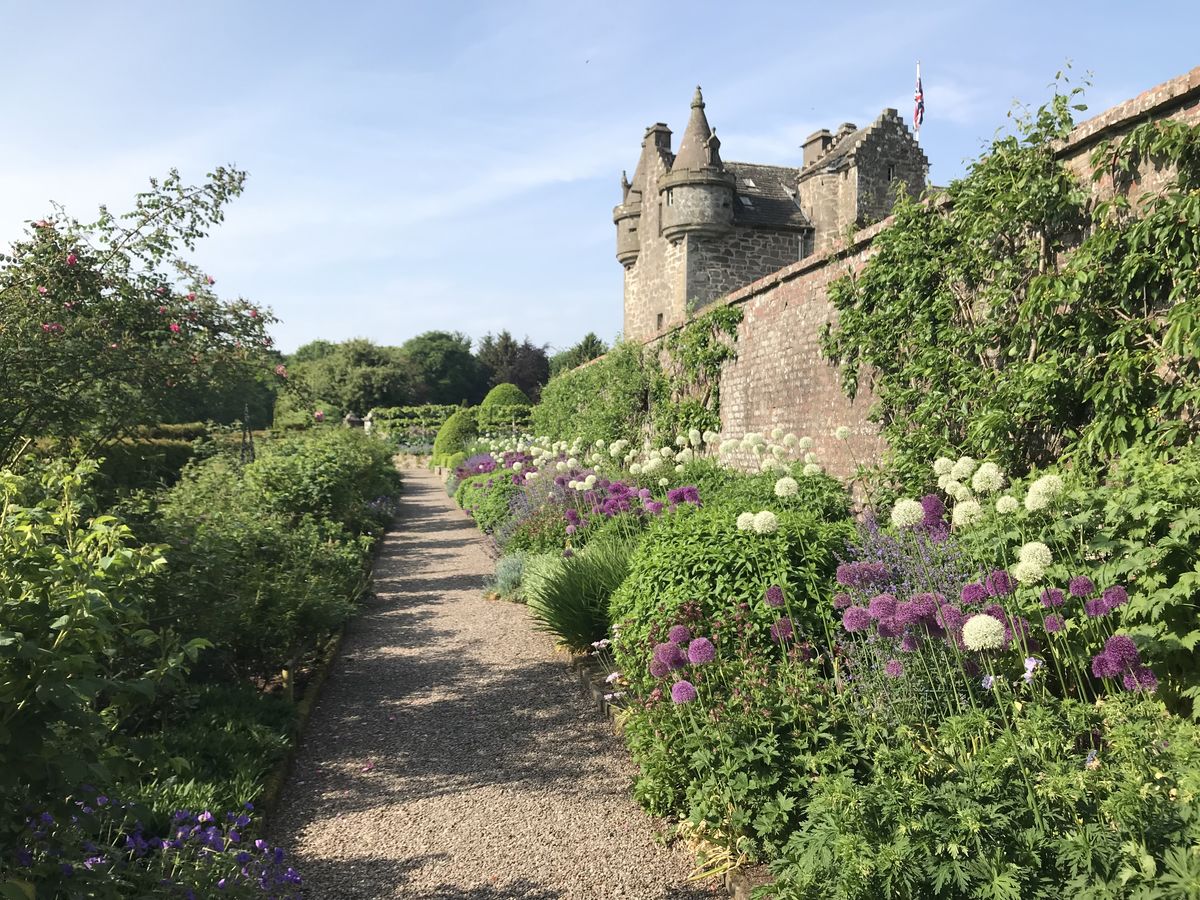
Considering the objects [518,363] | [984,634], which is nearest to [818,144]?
[984,634]

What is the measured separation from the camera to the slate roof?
21.0 metres

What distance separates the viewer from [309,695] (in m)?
4.86

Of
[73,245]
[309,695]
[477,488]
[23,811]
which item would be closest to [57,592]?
[23,811]

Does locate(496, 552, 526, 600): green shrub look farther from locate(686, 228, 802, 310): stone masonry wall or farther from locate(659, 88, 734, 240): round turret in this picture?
locate(659, 88, 734, 240): round turret

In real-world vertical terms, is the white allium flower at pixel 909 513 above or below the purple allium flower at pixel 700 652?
above

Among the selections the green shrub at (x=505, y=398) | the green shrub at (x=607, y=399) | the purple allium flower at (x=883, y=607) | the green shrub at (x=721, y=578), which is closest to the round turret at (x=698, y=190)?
the green shrub at (x=607, y=399)

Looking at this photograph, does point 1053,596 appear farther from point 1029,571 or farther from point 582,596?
point 582,596

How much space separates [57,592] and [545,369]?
167ft

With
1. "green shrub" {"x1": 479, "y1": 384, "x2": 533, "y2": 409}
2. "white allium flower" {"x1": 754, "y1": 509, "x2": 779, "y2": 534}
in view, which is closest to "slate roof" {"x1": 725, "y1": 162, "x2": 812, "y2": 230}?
"green shrub" {"x1": 479, "y1": 384, "x2": 533, "y2": 409}

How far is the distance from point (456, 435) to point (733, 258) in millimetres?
11422

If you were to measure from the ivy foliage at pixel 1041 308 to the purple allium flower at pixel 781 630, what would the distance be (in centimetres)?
186

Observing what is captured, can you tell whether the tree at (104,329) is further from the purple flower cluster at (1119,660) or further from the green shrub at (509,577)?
the purple flower cluster at (1119,660)

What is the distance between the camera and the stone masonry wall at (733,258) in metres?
20.3

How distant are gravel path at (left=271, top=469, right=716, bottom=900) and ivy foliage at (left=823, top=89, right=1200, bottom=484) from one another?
2913mm
